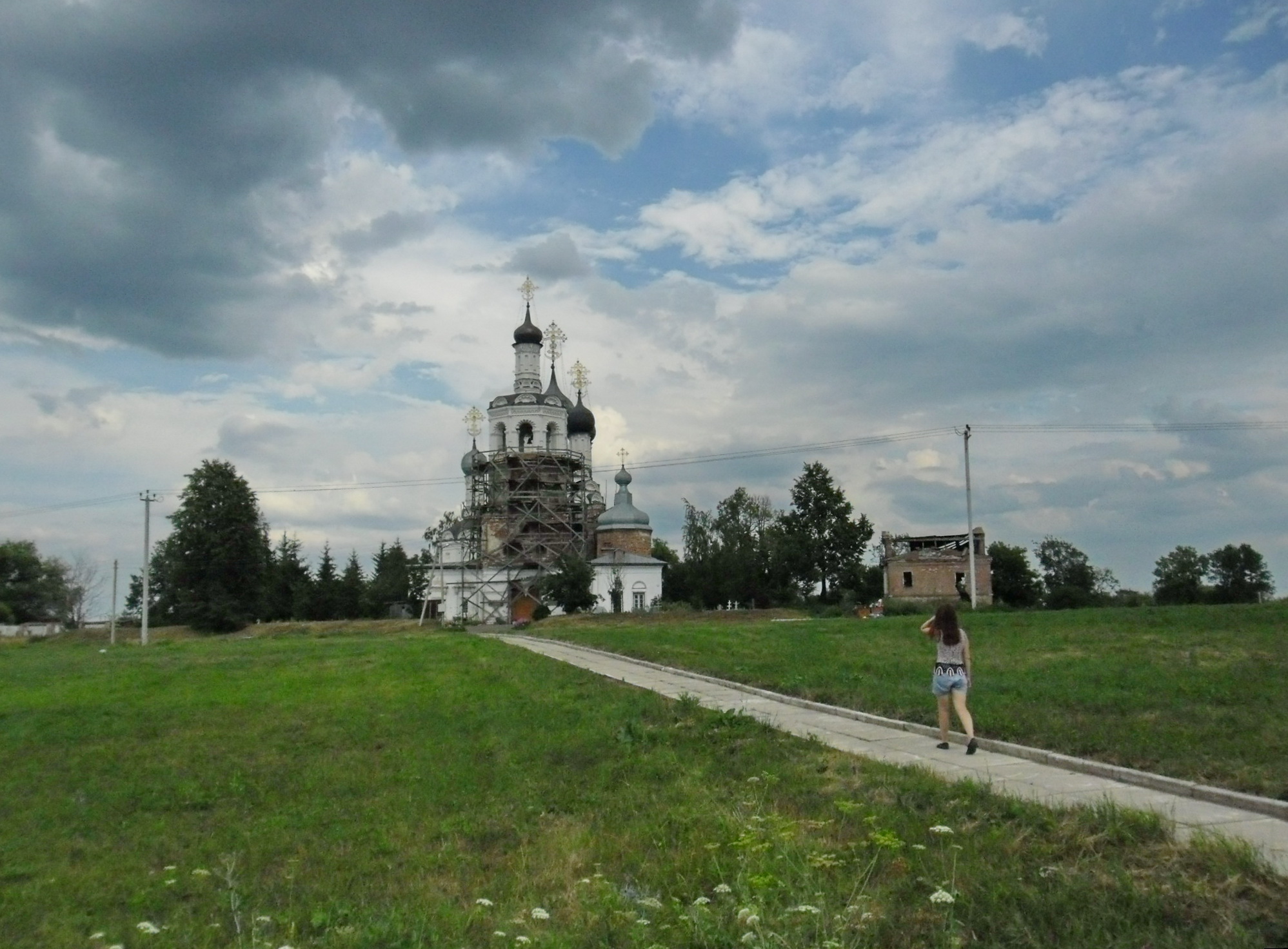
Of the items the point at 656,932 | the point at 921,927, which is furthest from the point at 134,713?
the point at 921,927

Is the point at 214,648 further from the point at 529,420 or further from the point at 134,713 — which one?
the point at 529,420

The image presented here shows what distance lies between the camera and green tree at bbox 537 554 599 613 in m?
59.9

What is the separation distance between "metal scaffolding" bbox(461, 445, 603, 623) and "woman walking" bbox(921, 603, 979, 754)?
54899 millimetres

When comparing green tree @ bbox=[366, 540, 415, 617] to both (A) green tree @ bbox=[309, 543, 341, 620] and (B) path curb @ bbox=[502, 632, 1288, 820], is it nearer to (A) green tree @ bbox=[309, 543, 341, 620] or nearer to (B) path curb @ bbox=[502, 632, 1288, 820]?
(A) green tree @ bbox=[309, 543, 341, 620]

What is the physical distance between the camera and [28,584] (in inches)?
3337

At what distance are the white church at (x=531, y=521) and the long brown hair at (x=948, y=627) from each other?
50.7 metres

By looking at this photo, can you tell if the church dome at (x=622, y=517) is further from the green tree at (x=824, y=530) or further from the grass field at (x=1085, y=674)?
the grass field at (x=1085, y=674)

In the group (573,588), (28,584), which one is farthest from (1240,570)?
(28,584)

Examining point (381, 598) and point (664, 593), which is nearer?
point (664, 593)

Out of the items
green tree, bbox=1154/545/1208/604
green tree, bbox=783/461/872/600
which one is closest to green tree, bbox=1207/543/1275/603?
green tree, bbox=1154/545/1208/604

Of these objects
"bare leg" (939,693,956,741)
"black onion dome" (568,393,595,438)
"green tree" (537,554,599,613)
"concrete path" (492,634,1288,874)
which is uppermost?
"black onion dome" (568,393,595,438)

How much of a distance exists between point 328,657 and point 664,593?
4397 centimetres

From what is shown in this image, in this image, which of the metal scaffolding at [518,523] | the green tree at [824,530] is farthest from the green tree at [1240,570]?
the metal scaffolding at [518,523]

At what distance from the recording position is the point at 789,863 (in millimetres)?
6605
